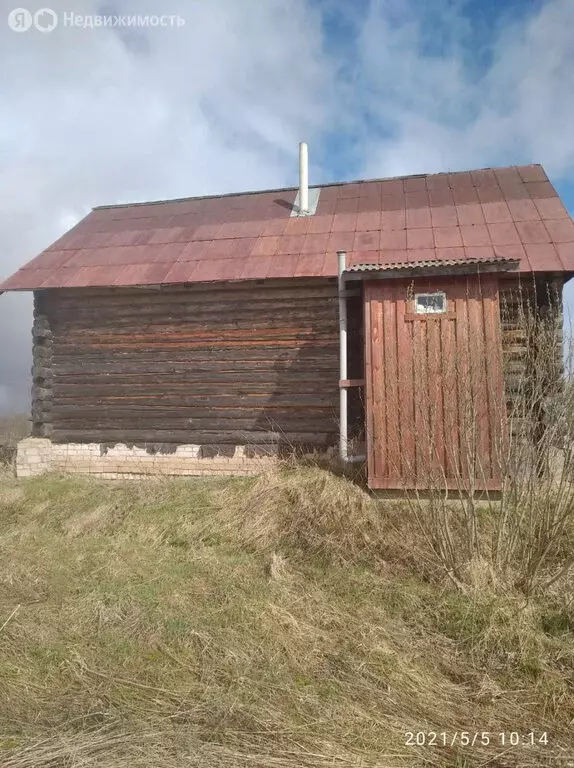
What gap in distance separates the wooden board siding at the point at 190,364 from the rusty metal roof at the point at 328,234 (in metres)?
0.38

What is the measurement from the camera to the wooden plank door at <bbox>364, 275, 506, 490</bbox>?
6.12 m

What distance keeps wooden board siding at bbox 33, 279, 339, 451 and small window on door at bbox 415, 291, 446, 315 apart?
2041 mm

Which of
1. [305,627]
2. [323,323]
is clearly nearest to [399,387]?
[323,323]

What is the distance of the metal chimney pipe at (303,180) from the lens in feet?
34.0

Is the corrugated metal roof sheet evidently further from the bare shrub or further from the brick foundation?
the brick foundation

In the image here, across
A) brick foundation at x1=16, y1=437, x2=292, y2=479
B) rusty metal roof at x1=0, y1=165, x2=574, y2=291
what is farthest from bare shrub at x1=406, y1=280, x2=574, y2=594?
brick foundation at x1=16, y1=437, x2=292, y2=479

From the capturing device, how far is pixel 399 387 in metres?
6.41

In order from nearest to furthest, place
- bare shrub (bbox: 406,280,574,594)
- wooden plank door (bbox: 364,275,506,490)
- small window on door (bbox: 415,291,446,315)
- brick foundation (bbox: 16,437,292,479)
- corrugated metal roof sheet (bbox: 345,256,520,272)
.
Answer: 1. bare shrub (bbox: 406,280,574,594)
2. wooden plank door (bbox: 364,275,506,490)
3. corrugated metal roof sheet (bbox: 345,256,520,272)
4. small window on door (bbox: 415,291,446,315)
5. brick foundation (bbox: 16,437,292,479)

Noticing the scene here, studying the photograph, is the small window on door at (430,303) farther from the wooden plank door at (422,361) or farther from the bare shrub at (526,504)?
the bare shrub at (526,504)

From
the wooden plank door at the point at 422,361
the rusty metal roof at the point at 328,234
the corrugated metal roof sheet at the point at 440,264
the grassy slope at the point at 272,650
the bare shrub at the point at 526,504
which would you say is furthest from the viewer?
the rusty metal roof at the point at 328,234

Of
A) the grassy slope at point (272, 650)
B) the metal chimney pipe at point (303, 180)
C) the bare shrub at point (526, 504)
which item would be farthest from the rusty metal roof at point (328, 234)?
the grassy slope at point (272, 650)

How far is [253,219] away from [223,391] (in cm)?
377

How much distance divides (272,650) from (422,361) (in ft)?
12.9

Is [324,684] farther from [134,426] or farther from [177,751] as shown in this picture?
A: [134,426]
